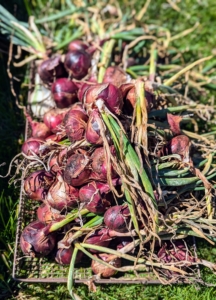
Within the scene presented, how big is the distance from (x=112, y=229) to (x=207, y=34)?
1.63 metres

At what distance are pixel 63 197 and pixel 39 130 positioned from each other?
44 cm

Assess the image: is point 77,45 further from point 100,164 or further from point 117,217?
point 117,217

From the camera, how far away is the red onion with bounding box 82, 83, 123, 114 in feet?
5.57

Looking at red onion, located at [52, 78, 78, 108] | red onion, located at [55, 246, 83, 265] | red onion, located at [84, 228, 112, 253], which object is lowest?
red onion, located at [55, 246, 83, 265]

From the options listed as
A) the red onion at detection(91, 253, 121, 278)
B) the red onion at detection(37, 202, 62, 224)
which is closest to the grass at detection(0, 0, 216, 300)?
the red onion at detection(91, 253, 121, 278)

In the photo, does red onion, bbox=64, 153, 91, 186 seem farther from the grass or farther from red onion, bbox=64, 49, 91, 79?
red onion, bbox=64, 49, 91, 79

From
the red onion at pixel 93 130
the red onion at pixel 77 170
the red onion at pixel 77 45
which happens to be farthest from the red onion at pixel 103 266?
the red onion at pixel 77 45

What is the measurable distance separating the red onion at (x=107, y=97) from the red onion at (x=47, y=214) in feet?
1.39

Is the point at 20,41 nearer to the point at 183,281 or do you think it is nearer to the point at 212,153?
the point at 212,153

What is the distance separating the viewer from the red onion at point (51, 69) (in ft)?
7.21

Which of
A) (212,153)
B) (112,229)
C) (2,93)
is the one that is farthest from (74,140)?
(2,93)

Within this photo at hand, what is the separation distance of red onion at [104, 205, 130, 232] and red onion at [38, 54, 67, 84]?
2.76 ft

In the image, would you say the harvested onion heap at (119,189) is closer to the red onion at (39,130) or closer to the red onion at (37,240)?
the red onion at (37,240)

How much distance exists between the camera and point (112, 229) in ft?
5.57
